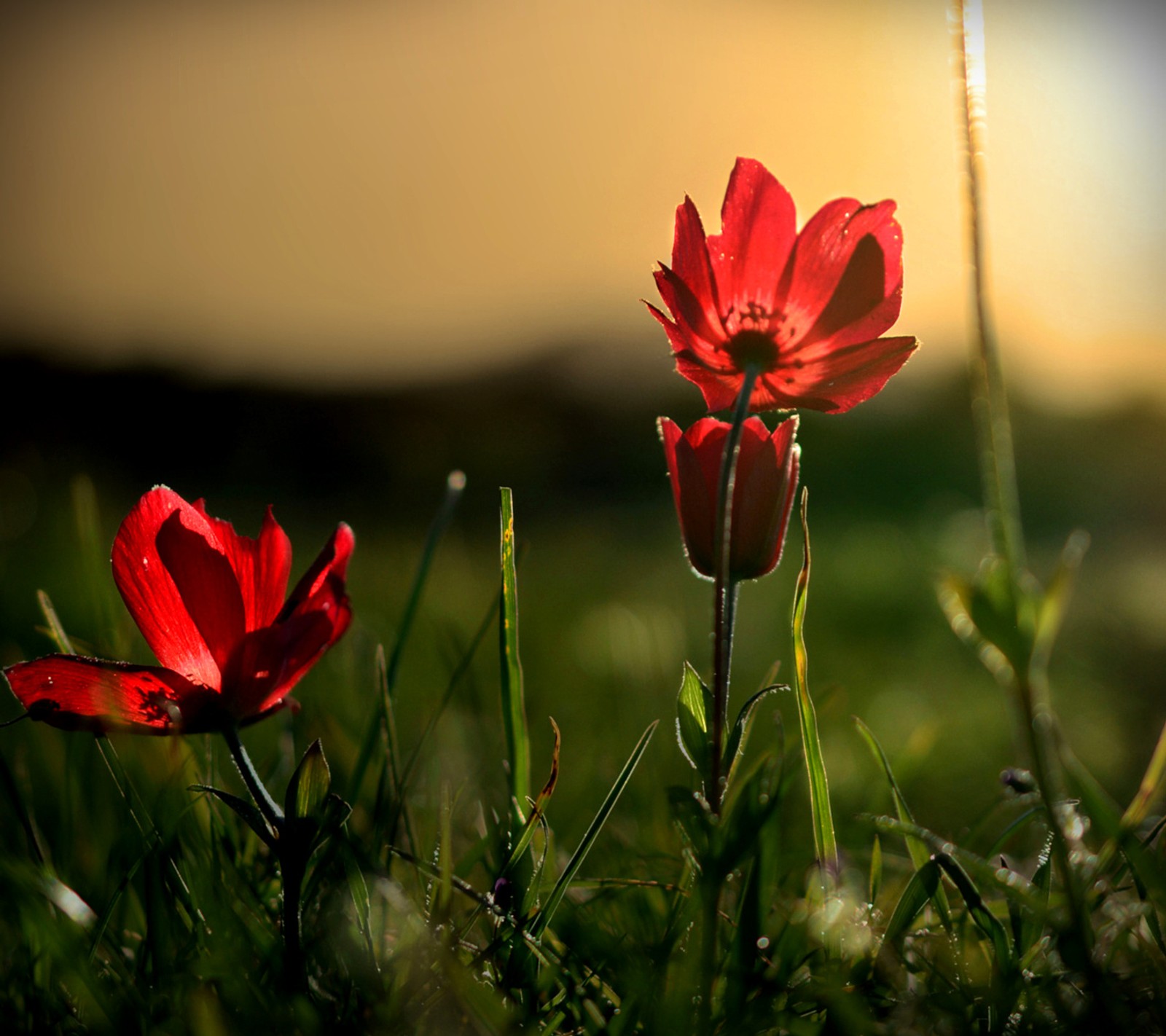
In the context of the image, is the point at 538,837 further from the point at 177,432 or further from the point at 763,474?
the point at 177,432

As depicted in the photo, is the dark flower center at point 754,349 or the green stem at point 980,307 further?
the dark flower center at point 754,349

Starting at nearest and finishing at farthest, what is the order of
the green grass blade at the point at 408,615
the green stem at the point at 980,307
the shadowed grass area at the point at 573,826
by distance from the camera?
the green stem at the point at 980,307 < the shadowed grass area at the point at 573,826 < the green grass blade at the point at 408,615

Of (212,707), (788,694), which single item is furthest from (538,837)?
(788,694)

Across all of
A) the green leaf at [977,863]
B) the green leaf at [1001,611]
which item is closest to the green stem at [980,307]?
the green leaf at [1001,611]

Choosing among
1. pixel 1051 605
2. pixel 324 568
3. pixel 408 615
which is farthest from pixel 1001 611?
pixel 408 615

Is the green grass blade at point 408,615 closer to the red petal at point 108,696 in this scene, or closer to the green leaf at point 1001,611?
the red petal at point 108,696

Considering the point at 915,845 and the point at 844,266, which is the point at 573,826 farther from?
the point at 844,266
